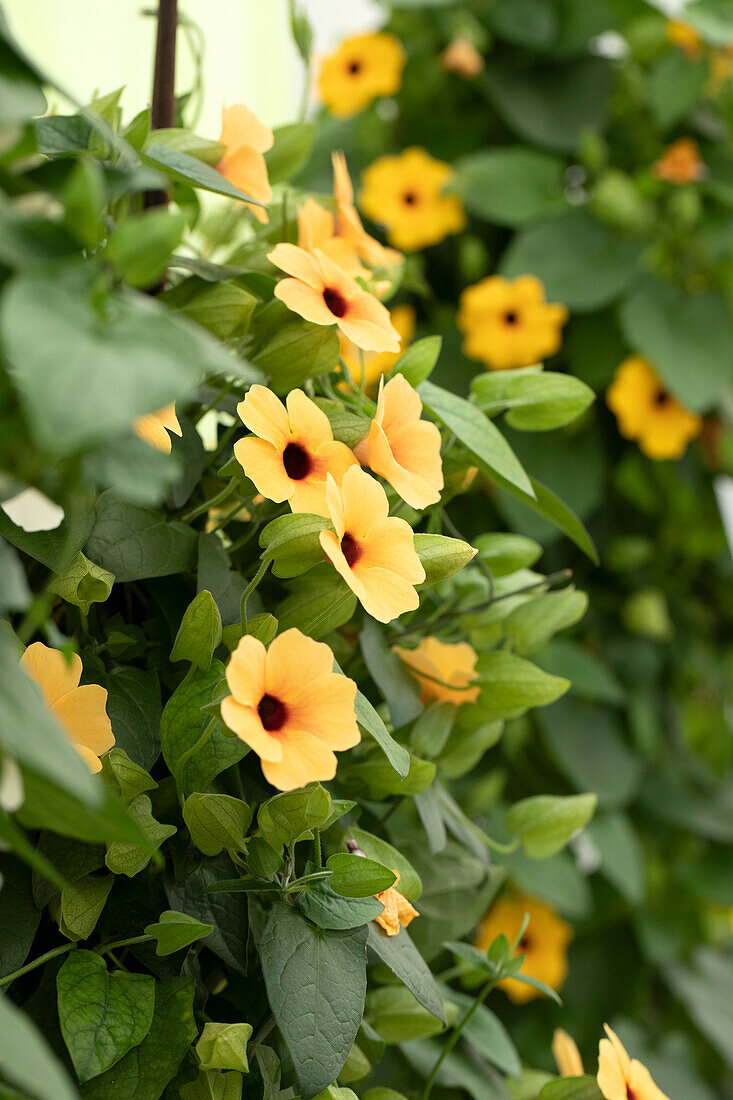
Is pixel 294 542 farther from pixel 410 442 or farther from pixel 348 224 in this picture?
pixel 348 224

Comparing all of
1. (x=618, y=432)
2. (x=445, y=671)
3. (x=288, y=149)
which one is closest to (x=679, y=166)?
(x=618, y=432)

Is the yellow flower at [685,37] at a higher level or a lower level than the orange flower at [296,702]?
lower

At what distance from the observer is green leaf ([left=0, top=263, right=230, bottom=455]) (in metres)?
0.15

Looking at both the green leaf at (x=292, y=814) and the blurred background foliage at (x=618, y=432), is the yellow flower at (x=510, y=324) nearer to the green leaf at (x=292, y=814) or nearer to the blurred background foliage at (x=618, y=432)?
the blurred background foliage at (x=618, y=432)

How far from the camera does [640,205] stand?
2.61 ft

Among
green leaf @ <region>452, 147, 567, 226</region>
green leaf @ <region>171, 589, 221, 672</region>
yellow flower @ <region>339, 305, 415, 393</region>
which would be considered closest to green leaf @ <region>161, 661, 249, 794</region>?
green leaf @ <region>171, 589, 221, 672</region>

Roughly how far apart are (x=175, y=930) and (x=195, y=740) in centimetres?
5

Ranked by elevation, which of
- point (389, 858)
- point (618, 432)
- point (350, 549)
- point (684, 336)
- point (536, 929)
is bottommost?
point (536, 929)

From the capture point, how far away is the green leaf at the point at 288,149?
393 mm

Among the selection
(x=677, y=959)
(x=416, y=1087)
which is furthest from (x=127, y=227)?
(x=677, y=959)

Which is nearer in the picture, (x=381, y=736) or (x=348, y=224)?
(x=381, y=736)

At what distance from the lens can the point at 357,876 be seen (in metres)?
0.26

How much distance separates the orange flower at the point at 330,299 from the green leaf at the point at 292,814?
128 millimetres

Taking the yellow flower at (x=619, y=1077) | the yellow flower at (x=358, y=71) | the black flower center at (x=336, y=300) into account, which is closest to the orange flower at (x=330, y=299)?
the black flower center at (x=336, y=300)
